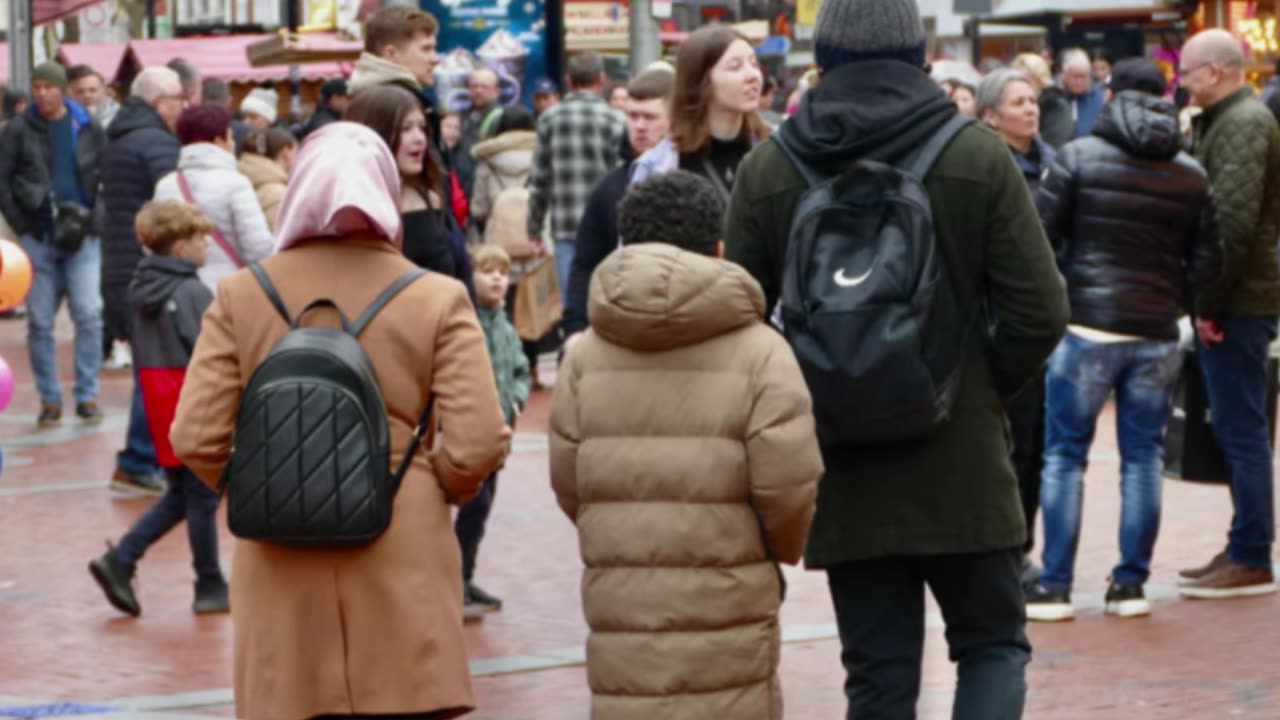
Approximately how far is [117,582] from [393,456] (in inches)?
162

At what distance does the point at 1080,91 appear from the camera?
20.0 meters

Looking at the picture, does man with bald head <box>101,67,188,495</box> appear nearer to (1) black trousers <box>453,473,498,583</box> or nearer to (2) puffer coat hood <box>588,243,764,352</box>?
(1) black trousers <box>453,473,498,583</box>

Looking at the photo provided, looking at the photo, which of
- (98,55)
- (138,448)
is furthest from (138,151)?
(98,55)

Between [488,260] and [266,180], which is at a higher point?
[488,260]

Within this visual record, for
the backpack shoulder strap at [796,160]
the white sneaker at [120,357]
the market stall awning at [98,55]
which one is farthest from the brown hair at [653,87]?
the market stall awning at [98,55]

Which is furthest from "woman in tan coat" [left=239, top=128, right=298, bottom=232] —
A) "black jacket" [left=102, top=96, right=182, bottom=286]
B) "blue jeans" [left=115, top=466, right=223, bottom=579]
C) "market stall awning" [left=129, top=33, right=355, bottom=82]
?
"market stall awning" [left=129, top=33, right=355, bottom=82]

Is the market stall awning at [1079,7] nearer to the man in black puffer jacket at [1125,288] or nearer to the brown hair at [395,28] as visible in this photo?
the man in black puffer jacket at [1125,288]

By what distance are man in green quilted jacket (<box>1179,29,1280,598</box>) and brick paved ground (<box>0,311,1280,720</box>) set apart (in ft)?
0.71

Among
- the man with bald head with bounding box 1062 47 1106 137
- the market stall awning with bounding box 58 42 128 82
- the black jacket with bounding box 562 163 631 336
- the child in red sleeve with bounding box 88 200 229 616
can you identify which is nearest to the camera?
the black jacket with bounding box 562 163 631 336

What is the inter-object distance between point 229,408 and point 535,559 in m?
5.09

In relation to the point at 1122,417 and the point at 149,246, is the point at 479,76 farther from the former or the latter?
the point at 1122,417

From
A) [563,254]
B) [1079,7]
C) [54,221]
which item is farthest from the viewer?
[1079,7]

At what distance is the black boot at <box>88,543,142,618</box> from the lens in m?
8.95

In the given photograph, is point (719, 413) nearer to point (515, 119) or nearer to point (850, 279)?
point (850, 279)
